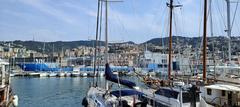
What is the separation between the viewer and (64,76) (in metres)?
121

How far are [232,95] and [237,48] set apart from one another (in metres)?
51.1

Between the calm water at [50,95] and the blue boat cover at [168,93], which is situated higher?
the blue boat cover at [168,93]

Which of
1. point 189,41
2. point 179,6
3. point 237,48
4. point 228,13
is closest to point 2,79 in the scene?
point 179,6

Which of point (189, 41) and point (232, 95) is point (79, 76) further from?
point (232, 95)

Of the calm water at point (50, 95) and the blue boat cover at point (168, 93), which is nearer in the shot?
the blue boat cover at point (168, 93)

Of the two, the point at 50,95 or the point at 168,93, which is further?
the point at 50,95

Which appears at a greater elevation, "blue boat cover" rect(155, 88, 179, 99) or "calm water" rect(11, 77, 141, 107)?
"blue boat cover" rect(155, 88, 179, 99)

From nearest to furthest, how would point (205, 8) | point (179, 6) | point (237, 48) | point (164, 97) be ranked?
point (164, 97), point (205, 8), point (179, 6), point (237, 48)

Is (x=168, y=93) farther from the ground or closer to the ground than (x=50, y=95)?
farther from the ground

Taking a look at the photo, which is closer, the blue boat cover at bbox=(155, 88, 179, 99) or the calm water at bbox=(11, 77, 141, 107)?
the blue boat cover at bbox=(155, 88, 179, 99)

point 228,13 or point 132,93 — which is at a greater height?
point 228,13

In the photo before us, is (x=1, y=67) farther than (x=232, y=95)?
Yes

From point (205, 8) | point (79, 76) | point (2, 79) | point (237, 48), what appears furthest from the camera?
point (79, 76)

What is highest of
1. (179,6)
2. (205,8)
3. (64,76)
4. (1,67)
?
(179,6)
